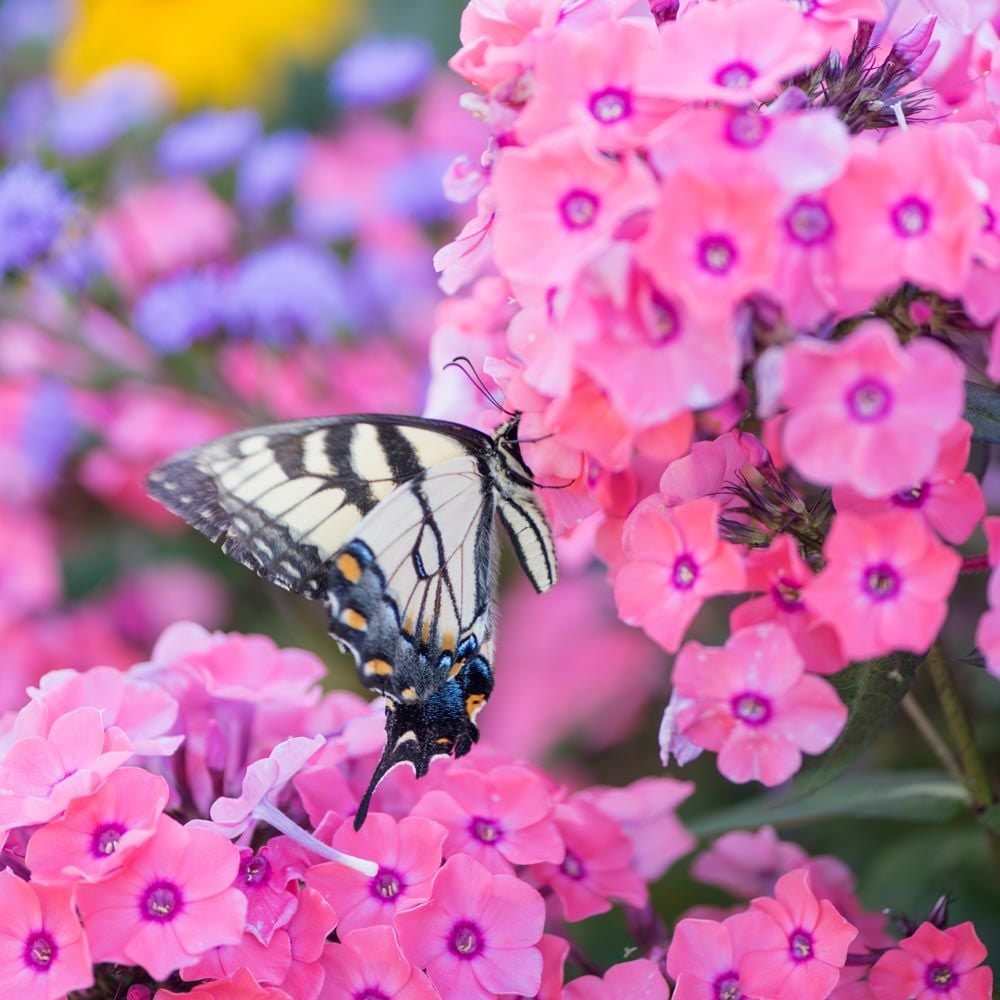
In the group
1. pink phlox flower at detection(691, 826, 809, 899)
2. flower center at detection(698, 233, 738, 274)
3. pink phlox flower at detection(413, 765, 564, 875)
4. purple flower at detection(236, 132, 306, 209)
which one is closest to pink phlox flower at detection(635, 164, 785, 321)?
flower center at detection(698, 233, 738, 274)

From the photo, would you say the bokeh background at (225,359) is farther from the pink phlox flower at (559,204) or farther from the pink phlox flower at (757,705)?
the pink phlox flower at (559,204)

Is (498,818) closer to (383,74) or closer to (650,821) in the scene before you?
(650,821)

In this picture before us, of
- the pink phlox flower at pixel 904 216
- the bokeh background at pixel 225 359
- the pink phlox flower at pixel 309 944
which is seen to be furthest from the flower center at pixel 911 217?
the bokeh background at pixel 225 359

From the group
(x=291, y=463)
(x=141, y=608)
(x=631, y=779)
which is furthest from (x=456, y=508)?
(x=141, y=608)

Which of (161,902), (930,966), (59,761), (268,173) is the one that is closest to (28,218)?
(268,173)

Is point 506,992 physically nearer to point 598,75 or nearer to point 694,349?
point 694,349

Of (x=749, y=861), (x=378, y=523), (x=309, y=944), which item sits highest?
(x=378, y=523)

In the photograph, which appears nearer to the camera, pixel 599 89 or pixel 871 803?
pixel 599 89
